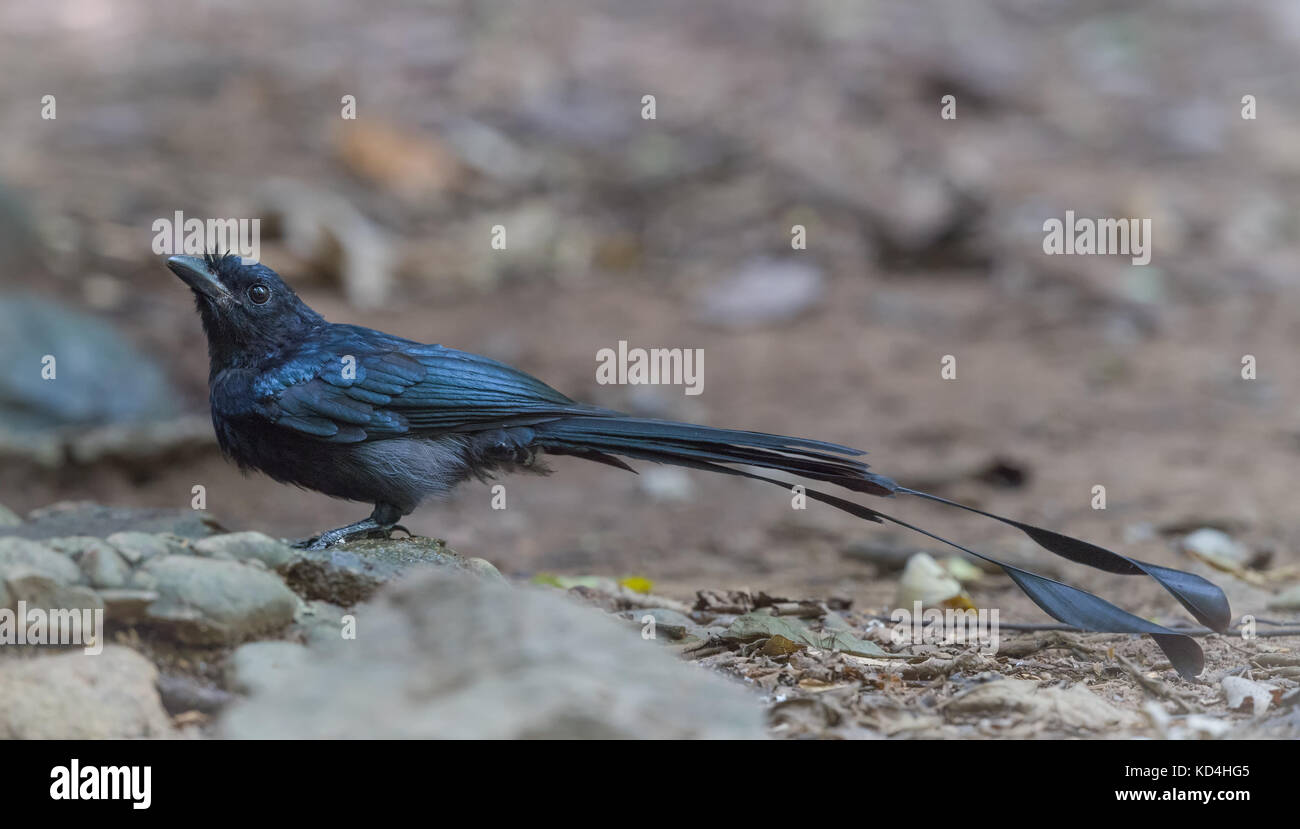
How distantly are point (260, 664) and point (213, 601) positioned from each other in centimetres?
26

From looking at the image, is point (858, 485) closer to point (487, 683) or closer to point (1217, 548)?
point (487, 683)

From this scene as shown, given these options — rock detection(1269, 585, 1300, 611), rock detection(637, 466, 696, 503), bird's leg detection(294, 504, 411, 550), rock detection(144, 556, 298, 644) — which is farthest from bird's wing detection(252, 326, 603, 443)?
rock detection(637, 466, 696, 503)

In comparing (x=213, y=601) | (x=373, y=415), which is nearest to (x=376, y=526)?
(x=373, y=415)

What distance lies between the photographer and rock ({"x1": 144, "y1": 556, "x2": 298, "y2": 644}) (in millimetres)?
3506

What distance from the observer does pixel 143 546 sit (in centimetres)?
373

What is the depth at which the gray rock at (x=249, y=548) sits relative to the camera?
150 inches

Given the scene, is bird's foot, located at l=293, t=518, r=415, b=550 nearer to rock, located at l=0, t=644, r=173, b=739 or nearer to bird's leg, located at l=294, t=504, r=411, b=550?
bird's leg, located at l=294, t=504, r=411, b=550

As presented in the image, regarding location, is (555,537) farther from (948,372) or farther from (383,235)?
(383,235)

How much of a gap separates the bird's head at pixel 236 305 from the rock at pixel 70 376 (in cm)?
400

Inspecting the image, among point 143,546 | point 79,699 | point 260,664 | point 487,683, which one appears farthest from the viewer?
point 143,546

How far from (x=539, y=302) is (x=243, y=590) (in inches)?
287

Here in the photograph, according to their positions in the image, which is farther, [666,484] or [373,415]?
[666,484]

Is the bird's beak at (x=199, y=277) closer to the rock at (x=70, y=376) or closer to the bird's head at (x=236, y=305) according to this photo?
the bird's head at (x=236, y=305)
